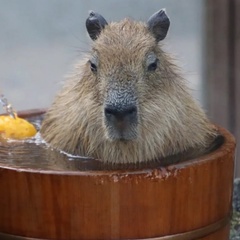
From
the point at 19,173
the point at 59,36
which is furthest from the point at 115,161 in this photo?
the point at 59,36

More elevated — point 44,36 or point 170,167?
point 44,36

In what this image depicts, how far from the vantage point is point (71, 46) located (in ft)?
16.6

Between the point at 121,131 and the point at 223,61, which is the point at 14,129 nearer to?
the point at 121,131

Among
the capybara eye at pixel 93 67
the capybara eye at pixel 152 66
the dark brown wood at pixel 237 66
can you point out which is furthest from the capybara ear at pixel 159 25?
the dark brown wood at pixel 237 66

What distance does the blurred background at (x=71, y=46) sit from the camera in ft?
15.8

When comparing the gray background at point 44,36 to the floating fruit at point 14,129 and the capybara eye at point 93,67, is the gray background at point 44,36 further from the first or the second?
the capybara eye at point 93,67

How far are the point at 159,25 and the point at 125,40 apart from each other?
0.17 meters

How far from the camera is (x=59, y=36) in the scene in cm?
514

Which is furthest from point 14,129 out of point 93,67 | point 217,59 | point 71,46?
point 71,46

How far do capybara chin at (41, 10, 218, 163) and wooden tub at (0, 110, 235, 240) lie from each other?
0.15 meters

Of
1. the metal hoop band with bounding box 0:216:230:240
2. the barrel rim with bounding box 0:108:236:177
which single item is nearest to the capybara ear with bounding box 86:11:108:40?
the barrel rim with bounding box 0:108:236:177

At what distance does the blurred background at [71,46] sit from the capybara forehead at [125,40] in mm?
2063

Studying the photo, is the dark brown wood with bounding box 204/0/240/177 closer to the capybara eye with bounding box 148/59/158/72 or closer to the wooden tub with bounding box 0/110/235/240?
the capybara eye with bounding box 148/59/158/72

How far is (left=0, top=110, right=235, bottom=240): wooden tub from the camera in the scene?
7.95 ft
